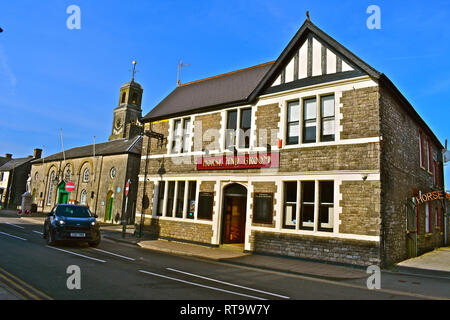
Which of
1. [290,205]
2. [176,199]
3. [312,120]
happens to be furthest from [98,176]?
[312,120]

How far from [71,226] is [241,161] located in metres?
8.15

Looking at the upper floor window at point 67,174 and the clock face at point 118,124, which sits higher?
the clock face at point 118,124

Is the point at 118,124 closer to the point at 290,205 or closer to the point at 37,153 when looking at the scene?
the point at 37,153

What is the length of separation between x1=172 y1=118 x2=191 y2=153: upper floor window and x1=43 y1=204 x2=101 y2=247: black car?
657cm

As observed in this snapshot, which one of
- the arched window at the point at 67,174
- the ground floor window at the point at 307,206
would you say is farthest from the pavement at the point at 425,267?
the arched window at the point at 67,174

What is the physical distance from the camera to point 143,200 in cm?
1875

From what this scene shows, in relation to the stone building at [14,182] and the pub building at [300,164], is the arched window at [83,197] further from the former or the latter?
the stone building at [14,182]

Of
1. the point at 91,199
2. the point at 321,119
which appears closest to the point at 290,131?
the point at 321,119

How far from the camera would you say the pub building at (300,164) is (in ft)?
37.8

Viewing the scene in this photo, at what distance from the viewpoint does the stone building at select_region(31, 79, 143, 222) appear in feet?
94.8

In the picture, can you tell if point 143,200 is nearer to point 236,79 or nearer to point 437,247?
point 236,79

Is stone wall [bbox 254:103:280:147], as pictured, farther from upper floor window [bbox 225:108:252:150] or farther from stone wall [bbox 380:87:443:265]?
stone wall [bbox 380:87:443:265]

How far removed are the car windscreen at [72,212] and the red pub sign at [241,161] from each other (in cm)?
617
